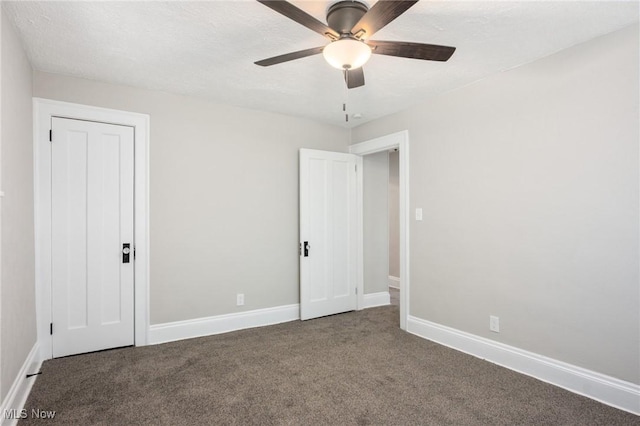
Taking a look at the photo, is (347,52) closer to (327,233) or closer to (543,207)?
(543,207)

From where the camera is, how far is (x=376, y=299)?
15.6 ft

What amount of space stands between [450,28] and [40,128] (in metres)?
3.34

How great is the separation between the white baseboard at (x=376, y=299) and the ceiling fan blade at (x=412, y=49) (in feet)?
11.0

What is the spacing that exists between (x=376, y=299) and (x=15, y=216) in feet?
13.0

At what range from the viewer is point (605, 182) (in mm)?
2320

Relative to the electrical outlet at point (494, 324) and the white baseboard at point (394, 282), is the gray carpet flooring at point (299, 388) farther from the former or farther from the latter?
the white baseboard at point (394, 282)

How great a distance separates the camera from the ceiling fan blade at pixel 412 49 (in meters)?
1.89

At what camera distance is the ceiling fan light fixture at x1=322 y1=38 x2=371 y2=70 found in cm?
187

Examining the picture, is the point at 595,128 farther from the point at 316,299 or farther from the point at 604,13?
the point at 316,299

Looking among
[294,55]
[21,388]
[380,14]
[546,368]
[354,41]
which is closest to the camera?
[380,14]

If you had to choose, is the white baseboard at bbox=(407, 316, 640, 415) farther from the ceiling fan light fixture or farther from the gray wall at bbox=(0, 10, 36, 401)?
the gray wall at bbox=(0, 10, 36, 401)

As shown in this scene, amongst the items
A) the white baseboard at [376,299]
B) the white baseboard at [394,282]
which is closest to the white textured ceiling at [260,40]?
the white baseboard at [376,299]

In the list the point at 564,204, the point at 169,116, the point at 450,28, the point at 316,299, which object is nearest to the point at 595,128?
the point at 564,204

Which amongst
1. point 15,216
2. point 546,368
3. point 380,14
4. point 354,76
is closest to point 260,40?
point 354,76
